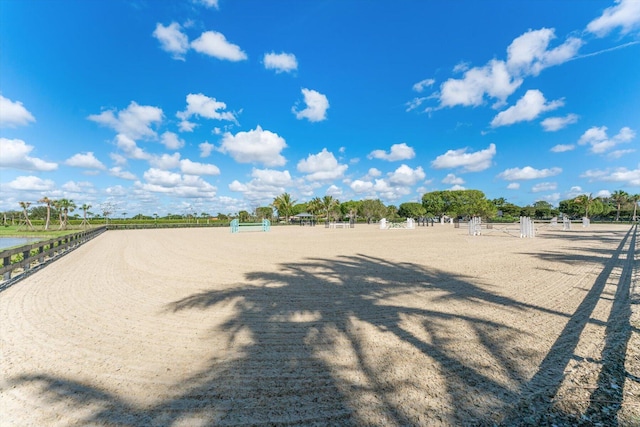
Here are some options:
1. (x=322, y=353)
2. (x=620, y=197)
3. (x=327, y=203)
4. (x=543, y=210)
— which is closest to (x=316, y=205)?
(x=327, y=203)

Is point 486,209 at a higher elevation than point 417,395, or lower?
higher

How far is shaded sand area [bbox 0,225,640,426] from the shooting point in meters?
2.67

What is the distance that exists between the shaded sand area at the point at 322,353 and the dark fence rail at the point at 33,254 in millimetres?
856

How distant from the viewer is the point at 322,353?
12.6 feet

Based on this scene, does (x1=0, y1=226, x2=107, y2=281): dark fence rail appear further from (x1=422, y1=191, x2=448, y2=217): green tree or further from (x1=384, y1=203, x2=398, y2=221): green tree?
(x1=422, y1=191, x2=448, y2=217): green tree

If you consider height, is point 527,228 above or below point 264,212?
below

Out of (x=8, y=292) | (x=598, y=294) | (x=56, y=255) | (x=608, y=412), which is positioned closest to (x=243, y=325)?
(x=608, y=412)

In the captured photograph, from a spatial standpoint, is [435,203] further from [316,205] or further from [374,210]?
[316,205]

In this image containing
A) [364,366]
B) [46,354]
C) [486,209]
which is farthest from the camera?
[486,209]

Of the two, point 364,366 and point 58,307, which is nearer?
point 364,366

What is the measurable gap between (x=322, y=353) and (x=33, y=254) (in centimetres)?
1428

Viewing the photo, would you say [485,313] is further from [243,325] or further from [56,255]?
[56,255]

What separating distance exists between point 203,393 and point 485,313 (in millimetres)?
4891

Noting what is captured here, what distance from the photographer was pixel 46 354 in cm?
389
